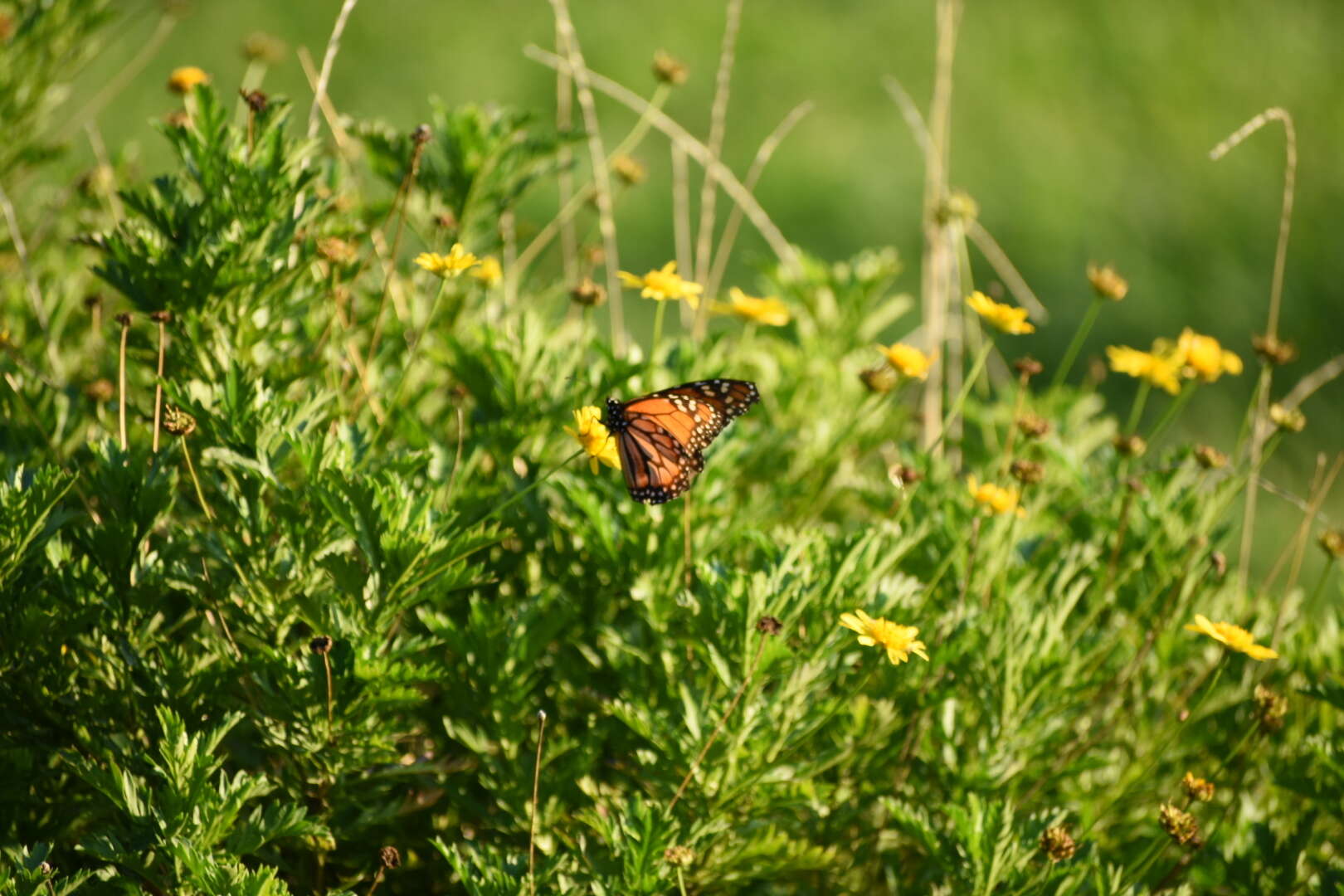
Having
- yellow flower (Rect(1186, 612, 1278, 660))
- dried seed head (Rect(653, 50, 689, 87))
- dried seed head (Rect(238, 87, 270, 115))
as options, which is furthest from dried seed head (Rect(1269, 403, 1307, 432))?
dried seed head (Rect(238, 87, 270, 115))

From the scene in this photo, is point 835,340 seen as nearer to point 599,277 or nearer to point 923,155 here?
point 599,277

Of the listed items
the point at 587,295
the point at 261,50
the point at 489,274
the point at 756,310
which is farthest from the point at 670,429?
the point at 261,50

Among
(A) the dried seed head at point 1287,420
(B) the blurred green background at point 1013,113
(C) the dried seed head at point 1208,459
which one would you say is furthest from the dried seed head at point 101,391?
(B) the blurred green background at point 1013,113

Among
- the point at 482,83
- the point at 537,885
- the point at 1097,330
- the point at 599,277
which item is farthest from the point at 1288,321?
the point at 537,885

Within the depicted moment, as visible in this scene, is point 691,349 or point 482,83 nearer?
point 691,349

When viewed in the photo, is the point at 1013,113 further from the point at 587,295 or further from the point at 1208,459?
the point at 587,295

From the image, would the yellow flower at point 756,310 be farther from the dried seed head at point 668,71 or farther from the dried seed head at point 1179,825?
the dried seed head at point 1179,825
